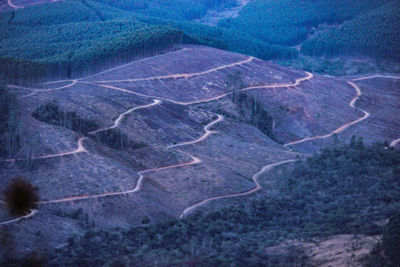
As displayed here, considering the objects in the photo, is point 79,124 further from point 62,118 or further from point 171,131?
point 171,131

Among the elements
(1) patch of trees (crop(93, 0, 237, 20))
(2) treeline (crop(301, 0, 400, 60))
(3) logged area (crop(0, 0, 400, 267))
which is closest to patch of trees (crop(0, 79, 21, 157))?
(3) logged area (crop(0, 0, 400, 267))

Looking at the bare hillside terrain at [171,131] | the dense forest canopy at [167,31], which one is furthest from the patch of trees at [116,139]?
the dense forest canopy at [167,31]

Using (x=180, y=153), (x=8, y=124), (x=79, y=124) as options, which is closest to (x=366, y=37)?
(x=180, y=153)

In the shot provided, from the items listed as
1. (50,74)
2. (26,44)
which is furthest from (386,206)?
(26,44)

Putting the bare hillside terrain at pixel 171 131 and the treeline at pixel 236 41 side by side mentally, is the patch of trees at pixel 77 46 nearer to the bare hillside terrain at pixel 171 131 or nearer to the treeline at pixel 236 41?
the bare hillside terrain at pixel 171 131

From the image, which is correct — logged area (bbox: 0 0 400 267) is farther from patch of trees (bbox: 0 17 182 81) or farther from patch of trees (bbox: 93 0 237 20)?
patch of trees (bbox: 93 0 237 20)
